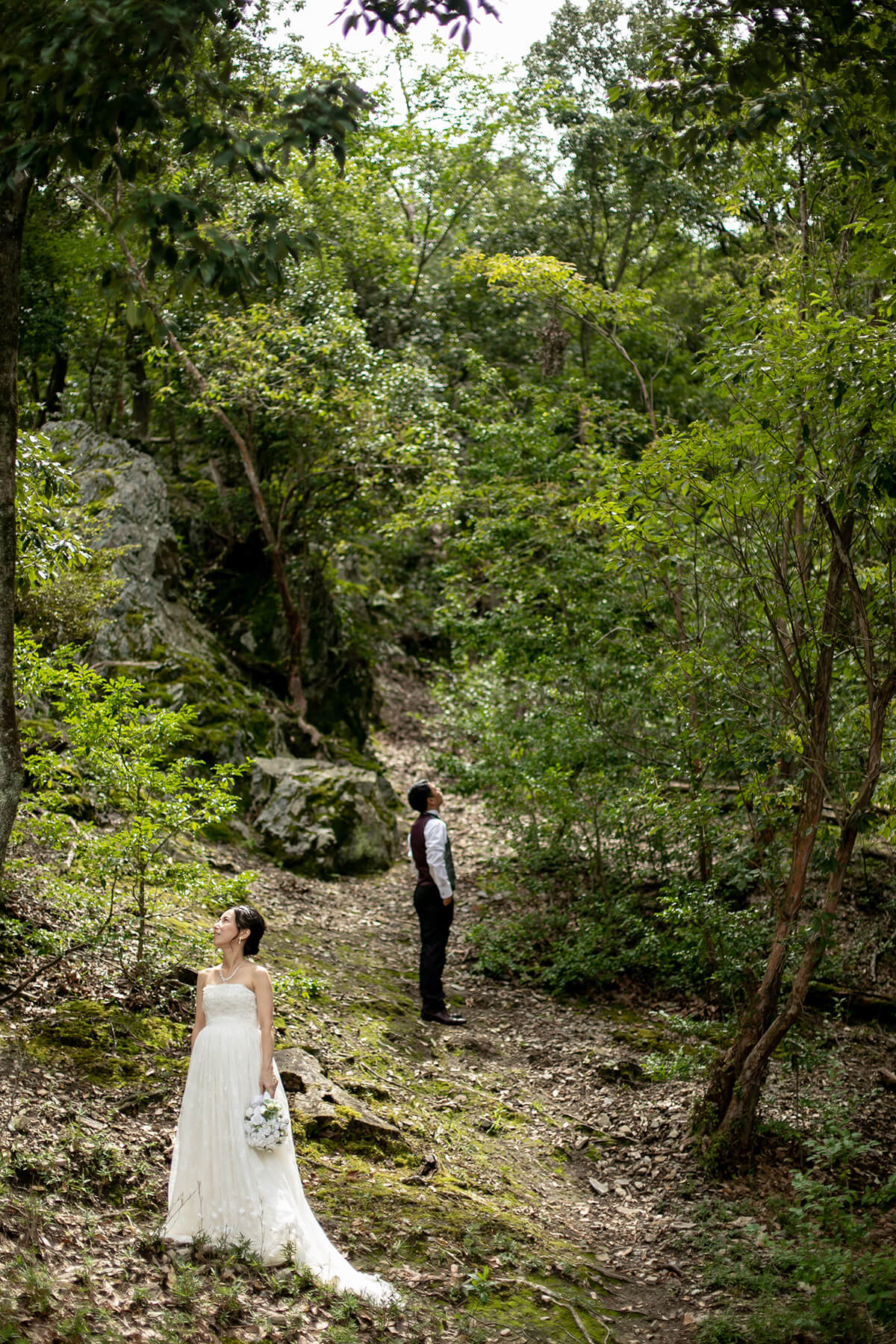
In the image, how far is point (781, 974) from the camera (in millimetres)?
6277

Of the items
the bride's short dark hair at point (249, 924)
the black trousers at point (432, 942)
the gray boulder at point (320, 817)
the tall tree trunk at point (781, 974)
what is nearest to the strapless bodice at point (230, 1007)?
the bride's short dark hair at point (249, 924)

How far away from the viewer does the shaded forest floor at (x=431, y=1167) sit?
13.8 ft

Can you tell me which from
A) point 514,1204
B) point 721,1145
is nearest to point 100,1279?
point 514,1204

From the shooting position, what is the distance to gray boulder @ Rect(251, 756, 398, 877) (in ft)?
39.4

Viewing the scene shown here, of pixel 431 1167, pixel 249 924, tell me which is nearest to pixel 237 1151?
pixel 249 924

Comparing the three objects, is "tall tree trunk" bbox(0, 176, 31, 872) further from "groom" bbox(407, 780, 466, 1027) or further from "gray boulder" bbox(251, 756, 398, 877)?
"gray boulder" bbox(251, 756, 398, 877)

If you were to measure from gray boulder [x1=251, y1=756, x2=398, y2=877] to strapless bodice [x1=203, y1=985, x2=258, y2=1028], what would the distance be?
699cm

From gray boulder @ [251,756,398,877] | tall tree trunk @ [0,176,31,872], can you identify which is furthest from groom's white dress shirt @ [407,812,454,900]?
tall tree trunk @ [0,176,31,872]

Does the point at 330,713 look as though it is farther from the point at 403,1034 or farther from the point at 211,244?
the point at 211,244

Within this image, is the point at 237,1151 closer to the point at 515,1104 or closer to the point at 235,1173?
the point at 235,1173

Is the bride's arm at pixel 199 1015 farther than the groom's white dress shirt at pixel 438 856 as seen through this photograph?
No

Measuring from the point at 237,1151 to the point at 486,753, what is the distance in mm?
7162

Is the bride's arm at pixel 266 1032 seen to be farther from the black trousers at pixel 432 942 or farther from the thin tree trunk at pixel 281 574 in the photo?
the thin tree trunk at pixel 281 574

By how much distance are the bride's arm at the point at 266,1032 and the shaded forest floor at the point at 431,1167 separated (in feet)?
2.31
